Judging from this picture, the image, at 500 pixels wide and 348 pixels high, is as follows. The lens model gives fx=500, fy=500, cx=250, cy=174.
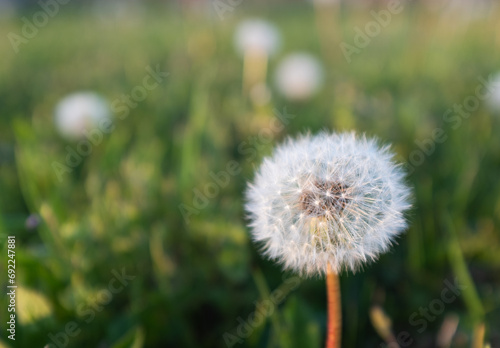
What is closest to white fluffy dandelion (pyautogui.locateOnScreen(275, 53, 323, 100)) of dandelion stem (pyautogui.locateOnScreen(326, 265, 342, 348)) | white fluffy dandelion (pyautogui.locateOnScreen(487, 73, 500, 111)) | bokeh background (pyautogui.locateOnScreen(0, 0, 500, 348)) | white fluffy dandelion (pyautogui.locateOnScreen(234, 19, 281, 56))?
bokeh background (pyautogui.locateOnScreen(0, 0, 500, 348))

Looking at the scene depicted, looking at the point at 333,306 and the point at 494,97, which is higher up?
the point at 494,97

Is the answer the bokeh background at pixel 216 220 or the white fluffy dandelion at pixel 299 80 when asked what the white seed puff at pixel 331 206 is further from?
the white fluffy dandelion at pixel 299 80

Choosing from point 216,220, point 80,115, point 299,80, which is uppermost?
point 80,115

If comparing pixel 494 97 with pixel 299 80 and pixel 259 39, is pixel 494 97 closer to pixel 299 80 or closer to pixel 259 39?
pixel 299 80

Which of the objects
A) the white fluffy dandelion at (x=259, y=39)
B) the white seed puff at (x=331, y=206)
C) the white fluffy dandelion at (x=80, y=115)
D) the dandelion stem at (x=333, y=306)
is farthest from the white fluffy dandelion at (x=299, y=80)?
the dandelion stem at (x=333, y=306)

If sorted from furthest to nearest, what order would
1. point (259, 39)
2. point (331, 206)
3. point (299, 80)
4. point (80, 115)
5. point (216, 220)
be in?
point (259, 39), point (299, 80), point (80, 115), point (216, 220), point (331, 206)

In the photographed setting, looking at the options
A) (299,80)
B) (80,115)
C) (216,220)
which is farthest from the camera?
(299,80)

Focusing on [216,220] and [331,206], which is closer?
[331,206]

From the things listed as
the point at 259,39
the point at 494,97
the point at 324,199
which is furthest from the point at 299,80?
the point at 324,199
